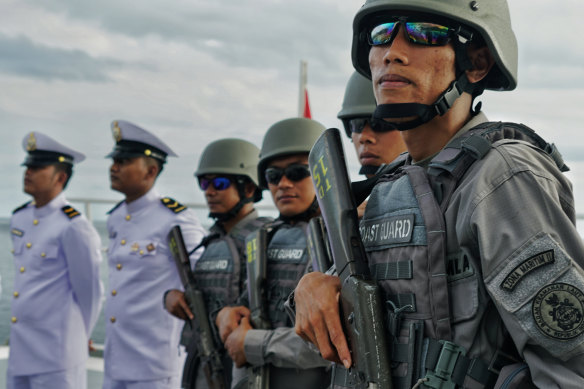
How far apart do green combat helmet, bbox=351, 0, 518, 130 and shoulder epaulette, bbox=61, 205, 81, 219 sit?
14.0ft

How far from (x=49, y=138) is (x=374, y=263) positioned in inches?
197

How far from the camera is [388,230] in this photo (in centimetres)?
171

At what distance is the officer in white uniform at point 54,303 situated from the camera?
5270 mm

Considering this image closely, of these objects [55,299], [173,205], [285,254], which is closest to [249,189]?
[173,205]

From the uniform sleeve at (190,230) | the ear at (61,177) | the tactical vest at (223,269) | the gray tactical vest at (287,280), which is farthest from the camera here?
the ear at (61,177)

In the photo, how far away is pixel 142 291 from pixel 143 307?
0.37ft

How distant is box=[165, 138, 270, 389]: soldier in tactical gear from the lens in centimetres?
409

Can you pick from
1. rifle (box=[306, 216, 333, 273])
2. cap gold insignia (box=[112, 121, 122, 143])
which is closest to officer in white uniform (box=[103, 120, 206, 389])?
cap gold insignia (box=[112, 121, 122, 143])

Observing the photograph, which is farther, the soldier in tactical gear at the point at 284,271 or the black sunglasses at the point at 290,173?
the black sunglasses at the point at 290,173

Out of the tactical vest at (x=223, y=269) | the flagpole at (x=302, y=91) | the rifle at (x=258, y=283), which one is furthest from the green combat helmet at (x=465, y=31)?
the flagpole at (x=302, y=91)

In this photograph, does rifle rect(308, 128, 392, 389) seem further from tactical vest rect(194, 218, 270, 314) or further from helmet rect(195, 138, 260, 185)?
helmet rect(195, 138, 260, 185)

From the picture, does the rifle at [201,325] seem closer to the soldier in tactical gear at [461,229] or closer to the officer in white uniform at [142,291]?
the officer in white uniform at [142,291]

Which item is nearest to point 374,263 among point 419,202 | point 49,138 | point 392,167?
point 419,202

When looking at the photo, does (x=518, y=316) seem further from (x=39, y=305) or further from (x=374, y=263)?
(x=39, y=305)
